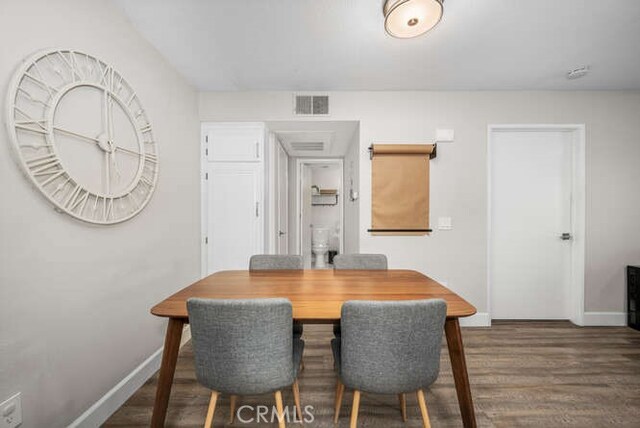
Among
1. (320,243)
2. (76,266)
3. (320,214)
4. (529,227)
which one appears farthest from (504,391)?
(320,214)

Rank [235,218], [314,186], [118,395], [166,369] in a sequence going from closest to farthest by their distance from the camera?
[166,369] → [118,395] → [235,218] → [314,186]

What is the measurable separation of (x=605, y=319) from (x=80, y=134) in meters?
4.74

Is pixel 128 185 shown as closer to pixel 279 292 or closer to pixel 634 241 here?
pixel 279 292

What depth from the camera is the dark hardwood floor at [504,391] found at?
1.42 meters

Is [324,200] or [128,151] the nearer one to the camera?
[128,151]

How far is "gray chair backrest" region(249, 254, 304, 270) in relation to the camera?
1.92 m

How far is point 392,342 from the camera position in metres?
0.96

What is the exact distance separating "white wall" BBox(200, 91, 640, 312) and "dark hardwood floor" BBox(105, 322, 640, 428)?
61 centimetres

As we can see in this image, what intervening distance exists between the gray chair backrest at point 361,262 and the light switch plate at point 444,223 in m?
1.06

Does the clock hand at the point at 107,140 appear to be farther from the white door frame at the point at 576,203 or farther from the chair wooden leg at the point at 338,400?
the white door frame at the point at 576,203

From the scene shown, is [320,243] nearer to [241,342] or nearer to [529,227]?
[529,227]

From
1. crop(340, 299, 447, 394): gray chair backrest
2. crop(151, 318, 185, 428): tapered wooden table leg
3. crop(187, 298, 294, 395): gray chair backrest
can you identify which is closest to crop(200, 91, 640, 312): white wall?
crop(340, 299, 447, 394): gray chair backrest

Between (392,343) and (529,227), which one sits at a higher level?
(529,227)

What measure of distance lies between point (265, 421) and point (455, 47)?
2.91 m
